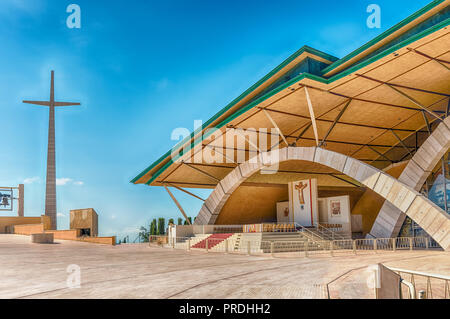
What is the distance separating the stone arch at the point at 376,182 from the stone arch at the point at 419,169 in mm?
3026

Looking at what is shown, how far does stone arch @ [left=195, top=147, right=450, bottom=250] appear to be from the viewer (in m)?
22.6

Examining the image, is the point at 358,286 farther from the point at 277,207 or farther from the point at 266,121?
the point at 277,207

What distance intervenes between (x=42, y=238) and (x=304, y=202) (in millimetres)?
24943

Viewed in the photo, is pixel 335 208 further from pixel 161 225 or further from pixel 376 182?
pixel 161 225

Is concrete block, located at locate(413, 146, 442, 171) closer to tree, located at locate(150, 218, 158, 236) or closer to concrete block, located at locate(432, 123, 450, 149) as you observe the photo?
concrete block, located at locate(432, 123, 450, 149)

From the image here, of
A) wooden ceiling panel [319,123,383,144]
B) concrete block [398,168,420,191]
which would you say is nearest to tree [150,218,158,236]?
wooden ceiling panel [319,123,383,144]

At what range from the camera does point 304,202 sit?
132 feet

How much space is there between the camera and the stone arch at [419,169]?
2584cm

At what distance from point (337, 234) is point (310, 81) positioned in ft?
56.1

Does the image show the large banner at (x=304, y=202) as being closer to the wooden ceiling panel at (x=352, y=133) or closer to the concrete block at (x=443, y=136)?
the wooden ceiling panel at (x=352, y=133)

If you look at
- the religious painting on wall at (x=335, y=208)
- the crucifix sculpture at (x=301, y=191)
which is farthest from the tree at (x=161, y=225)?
the religious painting on wall at (x=335, y=208)

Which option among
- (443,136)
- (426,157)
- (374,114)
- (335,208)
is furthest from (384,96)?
(335,208)

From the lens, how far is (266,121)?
33.9 meters

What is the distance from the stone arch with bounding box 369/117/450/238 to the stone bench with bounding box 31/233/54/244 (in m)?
27.6
